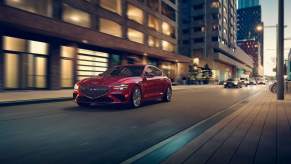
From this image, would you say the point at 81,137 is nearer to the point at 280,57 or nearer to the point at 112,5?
the point at 280,57

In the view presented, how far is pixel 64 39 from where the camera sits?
2100cm

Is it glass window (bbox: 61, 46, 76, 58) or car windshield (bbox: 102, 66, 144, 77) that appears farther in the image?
glass window (bbox: 61, 46, 76, 58)

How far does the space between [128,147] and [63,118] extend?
11.1ft

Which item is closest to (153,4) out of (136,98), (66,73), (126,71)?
(66,73)

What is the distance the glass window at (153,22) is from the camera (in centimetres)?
3954

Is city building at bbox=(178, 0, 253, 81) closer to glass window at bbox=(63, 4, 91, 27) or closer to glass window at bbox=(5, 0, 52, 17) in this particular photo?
glass window at bbox=(63, 4, 91, 27)

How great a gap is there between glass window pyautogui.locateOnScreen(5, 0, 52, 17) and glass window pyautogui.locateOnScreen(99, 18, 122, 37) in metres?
7.38

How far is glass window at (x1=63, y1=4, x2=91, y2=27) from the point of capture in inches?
914

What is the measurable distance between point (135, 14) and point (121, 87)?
92.2ft

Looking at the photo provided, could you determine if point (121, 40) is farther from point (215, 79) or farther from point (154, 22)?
point (215, 79)

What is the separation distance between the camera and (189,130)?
546 cm

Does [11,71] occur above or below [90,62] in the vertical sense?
below

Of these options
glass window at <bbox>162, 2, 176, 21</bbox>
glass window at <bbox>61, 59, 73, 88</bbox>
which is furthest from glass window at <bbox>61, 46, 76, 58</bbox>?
glass window at <bbox>162, 2, 176, 21</bbox>

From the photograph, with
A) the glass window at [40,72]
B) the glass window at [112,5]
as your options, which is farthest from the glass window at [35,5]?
the glass window at [112,5]
